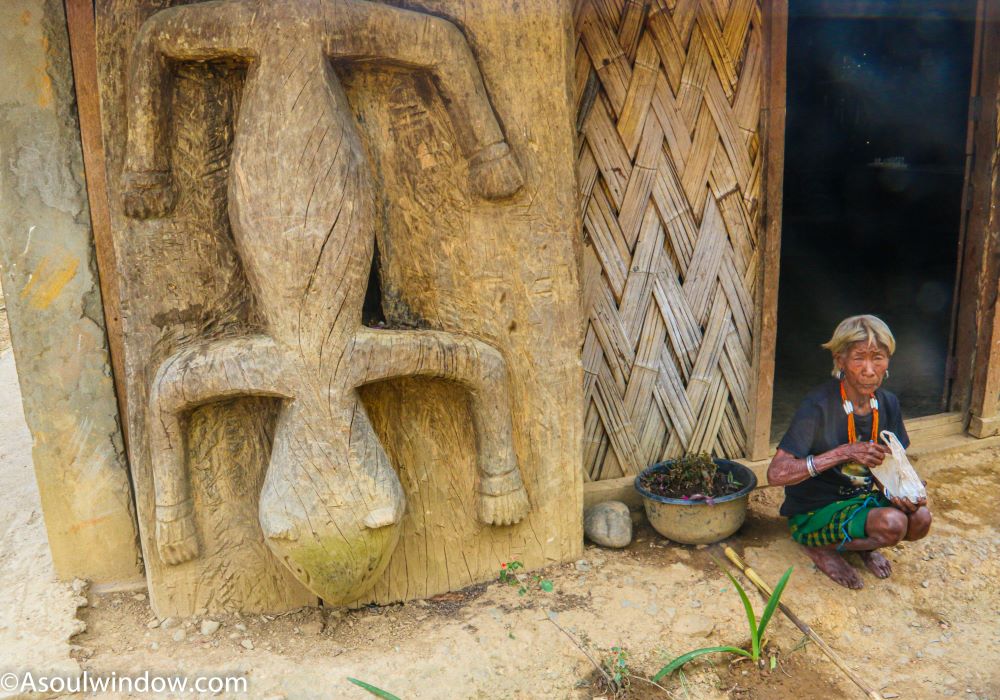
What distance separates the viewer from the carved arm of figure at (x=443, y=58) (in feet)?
7.07

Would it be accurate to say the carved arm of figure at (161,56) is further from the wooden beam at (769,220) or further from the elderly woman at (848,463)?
the elderly woman at (848,463)

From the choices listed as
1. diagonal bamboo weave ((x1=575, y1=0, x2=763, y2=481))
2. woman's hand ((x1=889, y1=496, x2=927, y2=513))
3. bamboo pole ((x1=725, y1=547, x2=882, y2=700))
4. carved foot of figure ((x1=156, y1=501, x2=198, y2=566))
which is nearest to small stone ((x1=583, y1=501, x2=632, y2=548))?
diagonal bamboo weave ((x1=575, y1=0, x2=763, y2=481))

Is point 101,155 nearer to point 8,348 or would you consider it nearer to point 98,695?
point 98,695

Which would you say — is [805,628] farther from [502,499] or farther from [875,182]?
[875,182]

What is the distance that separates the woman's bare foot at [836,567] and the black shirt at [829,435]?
6.3 inches

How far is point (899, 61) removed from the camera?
321 inches

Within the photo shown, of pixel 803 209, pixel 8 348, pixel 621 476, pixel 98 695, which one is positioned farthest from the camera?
pixel 803 209

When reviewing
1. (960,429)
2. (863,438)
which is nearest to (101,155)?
(863,438)

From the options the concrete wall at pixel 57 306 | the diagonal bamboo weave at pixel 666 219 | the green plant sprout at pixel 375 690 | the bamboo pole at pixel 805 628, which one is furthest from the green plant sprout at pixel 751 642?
the concrete wall at pixel 57 306

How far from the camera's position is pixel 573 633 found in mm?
2498

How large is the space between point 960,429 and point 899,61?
5.67m

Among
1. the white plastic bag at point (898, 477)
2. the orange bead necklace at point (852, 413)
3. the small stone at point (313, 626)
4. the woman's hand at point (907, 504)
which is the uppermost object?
the orange bead necklace at point (852, 413)

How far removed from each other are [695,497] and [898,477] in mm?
688

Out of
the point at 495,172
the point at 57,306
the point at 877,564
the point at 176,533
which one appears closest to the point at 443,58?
the point at 495,172
